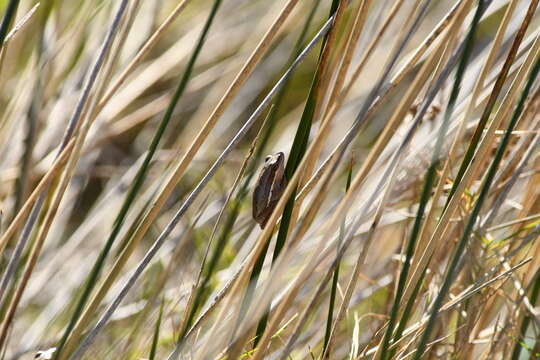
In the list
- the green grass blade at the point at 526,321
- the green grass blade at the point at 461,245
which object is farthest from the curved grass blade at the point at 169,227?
the green grass blade at the point at 526,321

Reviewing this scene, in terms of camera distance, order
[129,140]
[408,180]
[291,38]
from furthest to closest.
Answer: [129,140], [291,38], [408,180]

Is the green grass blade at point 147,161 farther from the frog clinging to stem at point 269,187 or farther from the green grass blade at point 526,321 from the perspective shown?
the green grass blade at point 526,321

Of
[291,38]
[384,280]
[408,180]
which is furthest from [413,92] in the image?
[291,38]

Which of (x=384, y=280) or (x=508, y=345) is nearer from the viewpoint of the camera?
(x=508, y=345)

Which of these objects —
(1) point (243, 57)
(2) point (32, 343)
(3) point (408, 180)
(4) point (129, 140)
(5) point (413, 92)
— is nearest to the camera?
(5) point (413, 92)

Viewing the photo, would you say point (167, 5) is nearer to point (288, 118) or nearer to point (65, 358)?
point (288, 118)

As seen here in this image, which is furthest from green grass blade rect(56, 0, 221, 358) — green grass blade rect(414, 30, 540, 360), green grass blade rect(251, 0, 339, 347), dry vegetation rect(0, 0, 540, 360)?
green grass blade rect(414, 30, 540, 360)

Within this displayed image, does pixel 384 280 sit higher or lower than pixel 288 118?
lower
